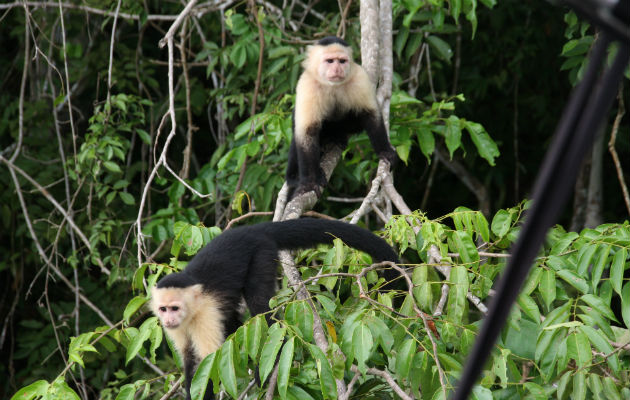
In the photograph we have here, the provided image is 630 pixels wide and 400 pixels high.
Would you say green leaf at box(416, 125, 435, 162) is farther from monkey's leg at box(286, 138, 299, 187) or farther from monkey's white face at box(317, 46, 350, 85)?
monkey's leg at box(286, 138, 299, 187)

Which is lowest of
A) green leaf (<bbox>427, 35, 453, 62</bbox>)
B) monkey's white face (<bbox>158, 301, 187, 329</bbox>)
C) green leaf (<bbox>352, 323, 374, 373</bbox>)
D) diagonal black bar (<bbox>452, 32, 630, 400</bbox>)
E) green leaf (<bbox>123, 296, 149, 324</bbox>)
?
monkey's white face (<bbox>158, 301, 187, 329</bbox>)

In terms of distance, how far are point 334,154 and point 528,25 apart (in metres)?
2.27

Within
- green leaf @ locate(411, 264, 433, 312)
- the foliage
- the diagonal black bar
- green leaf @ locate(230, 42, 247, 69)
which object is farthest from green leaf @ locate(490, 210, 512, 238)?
the diagonal black bar

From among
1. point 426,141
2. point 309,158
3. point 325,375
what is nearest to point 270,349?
point 325,375

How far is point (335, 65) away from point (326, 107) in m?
0.23

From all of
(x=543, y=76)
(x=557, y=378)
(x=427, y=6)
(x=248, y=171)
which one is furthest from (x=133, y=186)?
(x=557, y=378)

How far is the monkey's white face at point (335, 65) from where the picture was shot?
3.58 m

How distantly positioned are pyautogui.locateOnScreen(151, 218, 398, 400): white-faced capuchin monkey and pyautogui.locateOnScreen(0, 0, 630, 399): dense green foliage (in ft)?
0.31

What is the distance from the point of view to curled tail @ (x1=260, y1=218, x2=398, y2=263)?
2646 mm

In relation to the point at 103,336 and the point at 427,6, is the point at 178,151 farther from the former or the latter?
the point at 103,336

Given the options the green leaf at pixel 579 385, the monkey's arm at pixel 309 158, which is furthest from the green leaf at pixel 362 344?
the monkey's arm at pixel 309 158

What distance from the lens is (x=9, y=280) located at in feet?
17.9

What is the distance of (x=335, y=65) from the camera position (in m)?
3.59

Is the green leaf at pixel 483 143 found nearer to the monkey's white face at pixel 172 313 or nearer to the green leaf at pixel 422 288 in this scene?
the green leaf at pixel 422 288
